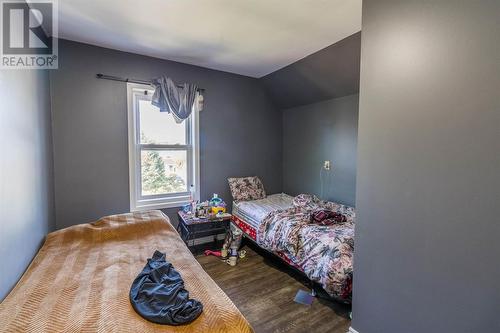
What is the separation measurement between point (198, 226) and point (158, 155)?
3.60 feet

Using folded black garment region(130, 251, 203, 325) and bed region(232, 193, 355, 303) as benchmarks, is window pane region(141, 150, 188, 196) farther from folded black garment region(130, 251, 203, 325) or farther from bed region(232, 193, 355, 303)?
folded black garment region(130, 251, 203, 325)

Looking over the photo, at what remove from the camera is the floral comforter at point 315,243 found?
190cm

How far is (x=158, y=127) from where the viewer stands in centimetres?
309

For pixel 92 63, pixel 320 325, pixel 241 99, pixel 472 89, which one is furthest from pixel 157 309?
pixel 241 99

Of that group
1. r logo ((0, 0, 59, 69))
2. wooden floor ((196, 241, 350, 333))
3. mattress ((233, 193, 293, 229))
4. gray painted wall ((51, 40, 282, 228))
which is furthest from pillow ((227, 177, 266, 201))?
r logo ((0, 0, 59, 69))

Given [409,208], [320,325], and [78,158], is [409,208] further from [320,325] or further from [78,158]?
[78,158]

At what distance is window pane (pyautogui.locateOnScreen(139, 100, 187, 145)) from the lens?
2986 mm

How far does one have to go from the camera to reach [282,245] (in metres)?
2.44

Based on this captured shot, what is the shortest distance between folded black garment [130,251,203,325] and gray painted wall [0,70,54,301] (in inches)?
28.7

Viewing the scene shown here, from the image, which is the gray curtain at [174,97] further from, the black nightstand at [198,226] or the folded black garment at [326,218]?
the folded black garment at [326,218]

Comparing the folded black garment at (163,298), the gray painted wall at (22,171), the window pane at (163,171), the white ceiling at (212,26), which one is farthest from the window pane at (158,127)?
the folded black garment at (163,298)

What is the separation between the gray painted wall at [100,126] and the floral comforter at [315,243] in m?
1.24

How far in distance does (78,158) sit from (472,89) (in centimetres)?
329

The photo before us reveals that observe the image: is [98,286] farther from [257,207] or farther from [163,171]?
[257,207]
